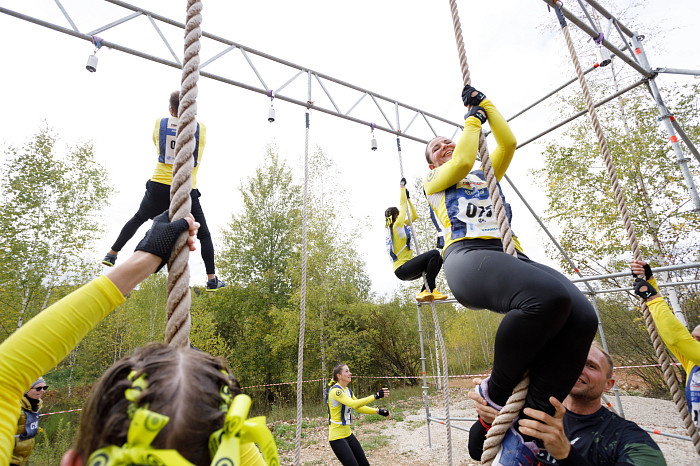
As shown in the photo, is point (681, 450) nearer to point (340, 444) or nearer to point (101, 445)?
point (340, 444)

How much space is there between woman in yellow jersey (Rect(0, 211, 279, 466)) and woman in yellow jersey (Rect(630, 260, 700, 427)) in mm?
2670

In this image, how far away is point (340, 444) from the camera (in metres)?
4.12

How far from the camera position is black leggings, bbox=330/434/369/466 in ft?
13.1

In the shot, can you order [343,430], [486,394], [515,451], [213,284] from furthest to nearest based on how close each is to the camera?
[343,430]
[213,284]
[486,394]
[515,451]

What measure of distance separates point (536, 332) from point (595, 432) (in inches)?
44.3

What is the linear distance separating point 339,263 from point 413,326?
4484mm

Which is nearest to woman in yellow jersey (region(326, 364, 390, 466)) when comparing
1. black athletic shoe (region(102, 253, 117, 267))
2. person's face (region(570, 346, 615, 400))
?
person's face (region(570, 346, 615, 400))

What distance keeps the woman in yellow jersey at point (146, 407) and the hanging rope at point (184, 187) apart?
0.61ft

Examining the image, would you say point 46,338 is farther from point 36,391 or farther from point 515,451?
point 36,391

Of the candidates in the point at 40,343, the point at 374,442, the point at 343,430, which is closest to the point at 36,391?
the point at 343,430

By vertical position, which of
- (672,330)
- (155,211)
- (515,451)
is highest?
(155,211)

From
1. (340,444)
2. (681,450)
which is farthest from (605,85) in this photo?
(340,444)

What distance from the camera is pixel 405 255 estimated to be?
411 cm

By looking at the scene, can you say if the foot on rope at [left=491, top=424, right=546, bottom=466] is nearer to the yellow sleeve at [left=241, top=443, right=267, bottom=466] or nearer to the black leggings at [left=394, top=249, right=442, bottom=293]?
the yellow sleeve at [left=241, top=443, right=267, bottom=466]
